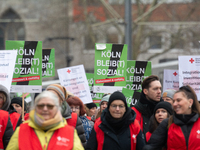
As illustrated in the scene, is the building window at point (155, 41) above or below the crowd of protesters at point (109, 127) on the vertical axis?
above

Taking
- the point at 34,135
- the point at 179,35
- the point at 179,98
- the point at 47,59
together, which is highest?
the point at 179,35

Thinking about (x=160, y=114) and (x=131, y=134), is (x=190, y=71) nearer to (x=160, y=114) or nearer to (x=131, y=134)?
(x=160, y=114)

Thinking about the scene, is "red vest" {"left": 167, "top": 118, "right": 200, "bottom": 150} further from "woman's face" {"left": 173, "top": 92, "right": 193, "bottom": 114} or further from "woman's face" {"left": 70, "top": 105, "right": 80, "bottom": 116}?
"woman's face" {"left": 70, "top": 105, "right": 80, "bottom": 116}

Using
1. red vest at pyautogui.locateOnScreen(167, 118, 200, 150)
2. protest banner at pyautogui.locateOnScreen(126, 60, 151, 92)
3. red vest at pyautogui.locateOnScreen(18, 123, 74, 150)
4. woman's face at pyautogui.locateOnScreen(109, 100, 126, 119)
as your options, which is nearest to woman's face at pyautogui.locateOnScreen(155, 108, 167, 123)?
woman's face at pyautogui.locateOnScreen(109, 100, 126, 119)

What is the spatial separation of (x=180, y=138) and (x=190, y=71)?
2892 mm

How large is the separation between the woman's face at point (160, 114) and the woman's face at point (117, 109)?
36.3 inches

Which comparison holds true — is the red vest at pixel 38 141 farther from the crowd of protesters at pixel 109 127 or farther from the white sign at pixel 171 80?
the white sign at pixel 171 80

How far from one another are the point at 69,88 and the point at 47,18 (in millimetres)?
26003

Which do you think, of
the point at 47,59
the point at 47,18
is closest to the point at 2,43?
the point at 47,18

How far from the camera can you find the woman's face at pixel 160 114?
18.2 feet

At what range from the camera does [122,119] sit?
4723mm

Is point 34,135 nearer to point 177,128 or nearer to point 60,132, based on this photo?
point 60,132

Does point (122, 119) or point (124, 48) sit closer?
point (122, 119)

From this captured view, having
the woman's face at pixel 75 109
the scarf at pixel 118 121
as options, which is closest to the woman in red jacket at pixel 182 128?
the scarf at pixel 118 121
